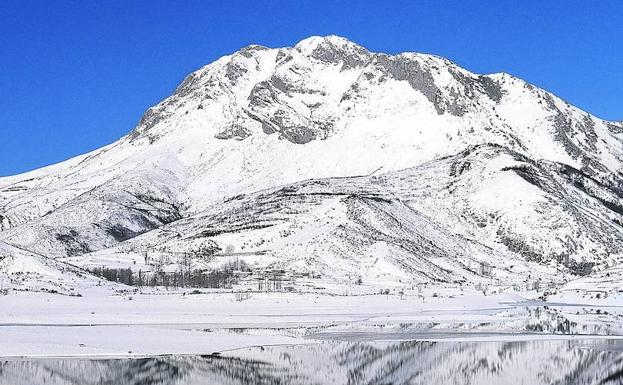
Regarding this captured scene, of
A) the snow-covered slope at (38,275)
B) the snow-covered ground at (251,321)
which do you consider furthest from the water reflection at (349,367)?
the snow-covered slope at (38,275)

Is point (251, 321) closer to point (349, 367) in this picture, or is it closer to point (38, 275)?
point (349, 367)

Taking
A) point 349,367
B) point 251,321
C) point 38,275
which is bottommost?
point 349,367

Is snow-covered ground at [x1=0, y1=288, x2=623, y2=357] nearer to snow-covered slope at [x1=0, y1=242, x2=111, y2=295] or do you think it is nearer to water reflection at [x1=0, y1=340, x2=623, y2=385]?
water reflection at [x1=0, y1=340, x2=623, y2=385]

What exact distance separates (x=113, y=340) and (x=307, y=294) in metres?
77.5

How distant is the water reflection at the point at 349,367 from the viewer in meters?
55.0

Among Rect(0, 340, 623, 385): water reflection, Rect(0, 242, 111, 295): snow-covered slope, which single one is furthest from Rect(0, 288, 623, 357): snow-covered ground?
Rect(0, 242, 111, 295): snow-covered slope

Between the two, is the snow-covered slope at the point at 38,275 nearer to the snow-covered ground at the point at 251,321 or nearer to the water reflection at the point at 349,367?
the snow-covered ground at the point at 251,321

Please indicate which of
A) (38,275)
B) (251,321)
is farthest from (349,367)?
(38,275)

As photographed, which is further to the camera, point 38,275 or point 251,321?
point 38,275

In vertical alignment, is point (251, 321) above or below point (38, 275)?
below

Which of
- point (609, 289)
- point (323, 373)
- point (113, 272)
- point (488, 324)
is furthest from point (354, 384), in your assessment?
point (113, 272)

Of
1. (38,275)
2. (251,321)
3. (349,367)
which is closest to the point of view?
(349,367)

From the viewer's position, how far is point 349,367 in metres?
60.6

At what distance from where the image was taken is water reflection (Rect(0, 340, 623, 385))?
180 feet
